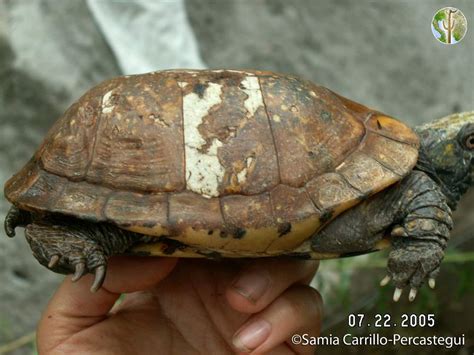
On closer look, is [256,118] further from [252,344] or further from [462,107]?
[462,107]

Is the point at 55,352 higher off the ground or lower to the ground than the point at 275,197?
lower

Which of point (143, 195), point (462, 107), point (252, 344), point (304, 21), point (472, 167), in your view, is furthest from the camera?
point (462, 107)

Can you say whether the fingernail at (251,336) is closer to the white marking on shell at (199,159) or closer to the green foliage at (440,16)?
the white marking on shell at (199,159)

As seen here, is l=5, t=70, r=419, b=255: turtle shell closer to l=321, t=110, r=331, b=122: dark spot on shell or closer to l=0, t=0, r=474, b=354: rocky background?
l=321, t=110, r=331, b=122: dark spot on shell

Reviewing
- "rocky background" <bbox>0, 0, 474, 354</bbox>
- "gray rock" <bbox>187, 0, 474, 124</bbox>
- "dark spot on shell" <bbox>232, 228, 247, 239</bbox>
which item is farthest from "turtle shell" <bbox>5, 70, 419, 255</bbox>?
"gray rock" <bbox>187, 0, 474, 124</bbox>

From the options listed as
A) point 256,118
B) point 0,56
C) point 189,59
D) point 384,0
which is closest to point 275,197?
point 256,118

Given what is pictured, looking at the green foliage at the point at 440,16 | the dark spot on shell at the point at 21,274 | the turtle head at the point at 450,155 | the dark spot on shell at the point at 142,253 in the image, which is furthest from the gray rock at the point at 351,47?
the dark spot on shell at the point at 142,253
